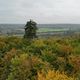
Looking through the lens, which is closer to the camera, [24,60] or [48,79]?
[48,79]

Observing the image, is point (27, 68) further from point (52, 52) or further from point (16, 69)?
point (52, 52)

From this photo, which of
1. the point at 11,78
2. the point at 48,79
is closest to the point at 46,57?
the point at 11,78

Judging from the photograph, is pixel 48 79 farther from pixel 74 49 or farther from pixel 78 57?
pixel 74 49

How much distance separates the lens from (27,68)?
1939 inches

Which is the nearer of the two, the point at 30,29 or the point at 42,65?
the point at 42,65

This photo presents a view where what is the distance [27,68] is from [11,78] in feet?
12.8

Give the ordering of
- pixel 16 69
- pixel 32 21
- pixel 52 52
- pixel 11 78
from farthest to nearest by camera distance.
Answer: pixel 32 21 < pixel 52 52 < pixel 16 69 < pixel 11 78

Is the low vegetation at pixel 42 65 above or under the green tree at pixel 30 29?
under

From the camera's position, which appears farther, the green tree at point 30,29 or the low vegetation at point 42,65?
the green tree at point 30,29

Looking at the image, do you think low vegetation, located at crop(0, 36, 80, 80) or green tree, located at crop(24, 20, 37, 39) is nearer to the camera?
low vegetation, located at crop(0, 36, 80, 80)

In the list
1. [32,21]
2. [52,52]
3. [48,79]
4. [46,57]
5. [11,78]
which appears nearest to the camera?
[48,79]

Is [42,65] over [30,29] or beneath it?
beneath

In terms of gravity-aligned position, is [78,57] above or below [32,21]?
below

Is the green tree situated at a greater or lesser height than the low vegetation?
greater
